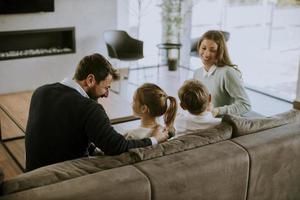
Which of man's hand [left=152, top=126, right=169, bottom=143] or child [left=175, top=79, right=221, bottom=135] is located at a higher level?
child [left=175, top=79, right=221, bottom=135]

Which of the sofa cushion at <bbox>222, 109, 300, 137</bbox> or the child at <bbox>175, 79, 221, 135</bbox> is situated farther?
the child at <bbox>175, 79, 221, 135</bbox>

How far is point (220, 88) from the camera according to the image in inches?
131

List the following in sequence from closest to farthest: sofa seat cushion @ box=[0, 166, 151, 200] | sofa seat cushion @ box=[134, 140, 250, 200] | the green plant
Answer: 1. sofa seat cushion @ box=[0, 166, 151, 200]
2. sofa seat cushion @ box=[134, 140, 250, 200]
3. the green plant

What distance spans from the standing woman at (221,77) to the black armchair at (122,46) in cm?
313

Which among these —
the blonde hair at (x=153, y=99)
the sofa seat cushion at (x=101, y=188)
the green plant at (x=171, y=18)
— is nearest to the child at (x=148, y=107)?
the blonde hair at (x=153, y=99)

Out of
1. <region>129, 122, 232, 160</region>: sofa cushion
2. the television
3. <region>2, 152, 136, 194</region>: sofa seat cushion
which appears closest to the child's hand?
<region>129, 122, 232, 160</region>: sofa cushion

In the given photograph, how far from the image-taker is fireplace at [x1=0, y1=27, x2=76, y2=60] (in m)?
6.29

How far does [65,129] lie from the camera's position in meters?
2.37

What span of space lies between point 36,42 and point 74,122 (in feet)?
14.8

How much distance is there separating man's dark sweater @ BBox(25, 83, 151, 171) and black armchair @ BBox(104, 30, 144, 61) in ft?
13.0

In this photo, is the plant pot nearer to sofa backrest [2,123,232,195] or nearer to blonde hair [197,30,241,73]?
blonde hair [197,30,241,73]

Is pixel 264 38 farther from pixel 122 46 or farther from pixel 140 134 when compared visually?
pixel 140 134

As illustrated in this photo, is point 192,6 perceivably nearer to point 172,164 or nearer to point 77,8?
point 77,8

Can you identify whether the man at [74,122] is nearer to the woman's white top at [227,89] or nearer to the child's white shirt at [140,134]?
the child's white shirt at [140,134]
